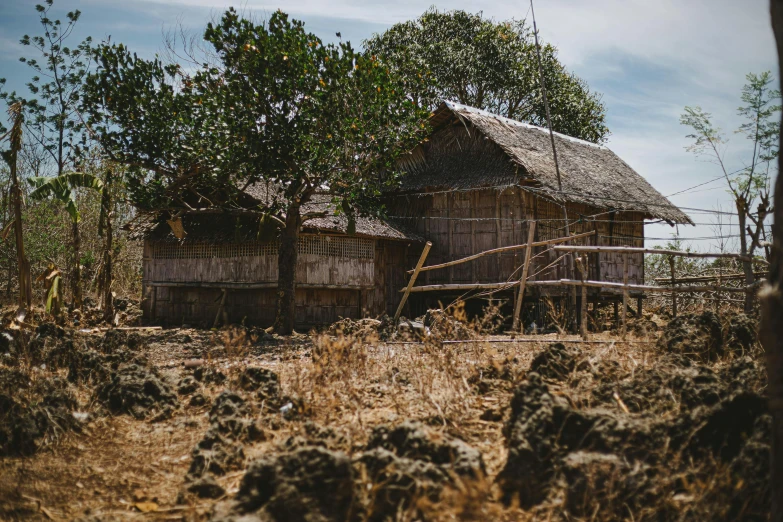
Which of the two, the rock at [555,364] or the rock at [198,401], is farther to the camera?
the rock at [198,401]

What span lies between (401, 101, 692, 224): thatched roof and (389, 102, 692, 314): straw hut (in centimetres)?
3

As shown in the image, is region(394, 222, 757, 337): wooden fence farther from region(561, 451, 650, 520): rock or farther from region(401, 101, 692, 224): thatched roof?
region(401, 101, 692, 224): thatched roof

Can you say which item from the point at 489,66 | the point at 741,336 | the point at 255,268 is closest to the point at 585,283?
the point at 741,336

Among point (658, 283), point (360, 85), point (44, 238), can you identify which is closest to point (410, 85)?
point (360, 85)

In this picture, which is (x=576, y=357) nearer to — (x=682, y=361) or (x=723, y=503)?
(x=682, y=361)

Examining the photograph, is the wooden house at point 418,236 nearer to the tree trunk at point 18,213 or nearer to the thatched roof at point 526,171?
the thatched roof at point 526,171

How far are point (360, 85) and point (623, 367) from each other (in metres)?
7.13

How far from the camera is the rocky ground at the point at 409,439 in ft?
10.8

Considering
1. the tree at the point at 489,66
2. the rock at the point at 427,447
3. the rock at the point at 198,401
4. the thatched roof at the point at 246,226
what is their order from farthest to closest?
the tree at the point at 489,66 → the thatched roof at the point at 246,226 → the rock at the point at 198,401 → the rock at the point at 427,447

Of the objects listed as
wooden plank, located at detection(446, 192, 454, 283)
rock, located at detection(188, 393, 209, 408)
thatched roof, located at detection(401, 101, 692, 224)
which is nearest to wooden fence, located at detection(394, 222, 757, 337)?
thatched roof, located at detection(401, 101, 692, 224)

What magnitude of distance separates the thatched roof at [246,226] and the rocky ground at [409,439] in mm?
7181

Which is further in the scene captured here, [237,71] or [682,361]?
[237,71]

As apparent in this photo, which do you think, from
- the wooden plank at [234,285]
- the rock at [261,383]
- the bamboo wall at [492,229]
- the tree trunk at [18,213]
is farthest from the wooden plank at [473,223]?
the rock at [261,383]

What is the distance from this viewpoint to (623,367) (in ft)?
17.8
